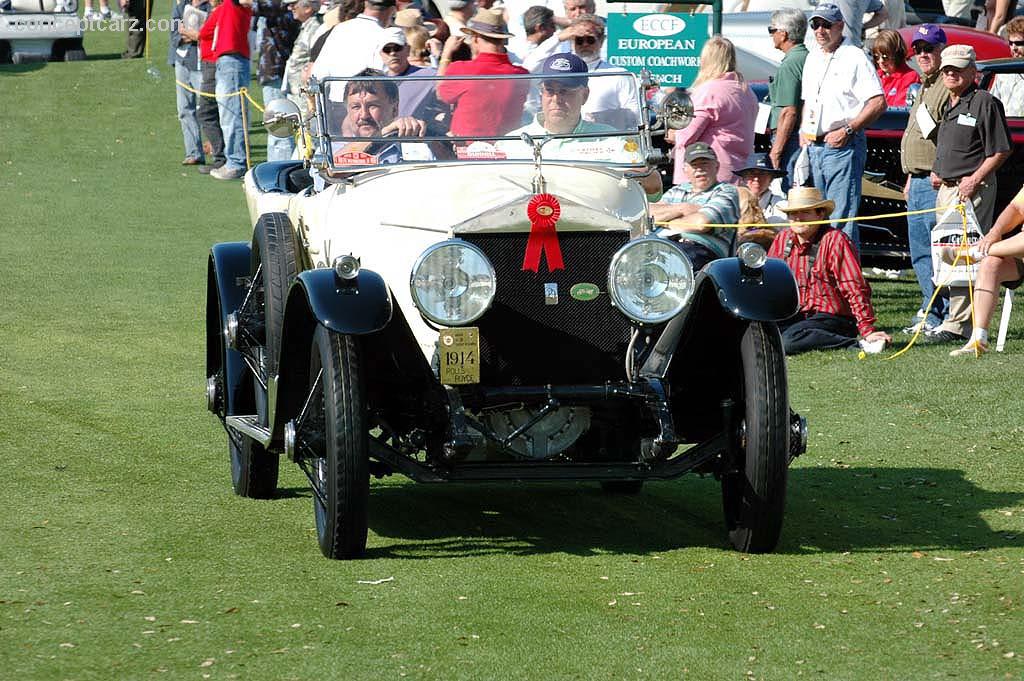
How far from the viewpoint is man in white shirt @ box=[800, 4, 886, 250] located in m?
11.1

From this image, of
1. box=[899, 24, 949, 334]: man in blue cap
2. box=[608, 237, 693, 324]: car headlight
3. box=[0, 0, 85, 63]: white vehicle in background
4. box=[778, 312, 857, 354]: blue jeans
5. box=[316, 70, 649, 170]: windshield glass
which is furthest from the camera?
box=[0, 0, 85, 63]: white vehicle in background

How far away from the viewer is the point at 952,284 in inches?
403

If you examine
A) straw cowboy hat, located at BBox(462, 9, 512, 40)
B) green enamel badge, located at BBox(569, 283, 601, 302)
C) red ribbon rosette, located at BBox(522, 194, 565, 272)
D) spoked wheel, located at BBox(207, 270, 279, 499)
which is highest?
straw cowboy hat, located at BBox(462, 9, 512, 40)

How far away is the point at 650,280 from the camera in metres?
5.50

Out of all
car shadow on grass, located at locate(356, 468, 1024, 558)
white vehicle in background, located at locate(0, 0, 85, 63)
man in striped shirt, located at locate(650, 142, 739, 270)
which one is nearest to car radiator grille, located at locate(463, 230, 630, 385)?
car shadow on grass, located at locate(356, 468, 1024, 558)

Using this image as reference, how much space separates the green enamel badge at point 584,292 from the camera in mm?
5598

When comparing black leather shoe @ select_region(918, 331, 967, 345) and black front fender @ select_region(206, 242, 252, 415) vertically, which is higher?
black front fender @ select_region(206, 242, 252, 415)

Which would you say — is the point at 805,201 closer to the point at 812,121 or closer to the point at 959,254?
the point at 959,254

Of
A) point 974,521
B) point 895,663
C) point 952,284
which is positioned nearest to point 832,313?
point 952,284

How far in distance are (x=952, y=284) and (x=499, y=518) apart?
5.16m

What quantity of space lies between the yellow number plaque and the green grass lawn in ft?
2.17

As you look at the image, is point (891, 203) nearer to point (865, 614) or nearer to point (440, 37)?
point (440, 37)

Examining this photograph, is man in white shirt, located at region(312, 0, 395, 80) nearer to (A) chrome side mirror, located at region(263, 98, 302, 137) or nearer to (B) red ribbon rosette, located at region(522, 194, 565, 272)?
(A) chrome side mirror, located at region(263, 98, 302, 137)

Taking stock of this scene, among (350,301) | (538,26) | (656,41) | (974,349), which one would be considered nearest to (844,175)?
(974,349)
